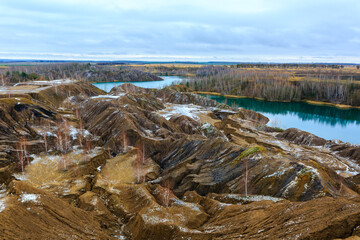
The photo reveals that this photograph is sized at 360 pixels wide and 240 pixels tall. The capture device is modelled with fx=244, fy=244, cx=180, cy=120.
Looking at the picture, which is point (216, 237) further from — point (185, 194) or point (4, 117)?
point (4, 117)

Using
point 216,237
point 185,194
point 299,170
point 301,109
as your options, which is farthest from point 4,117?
point 301,109

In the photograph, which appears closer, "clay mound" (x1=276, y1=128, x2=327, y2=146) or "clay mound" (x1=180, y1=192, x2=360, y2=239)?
"clay mound" (x1=180, y1=192, x2=360, y2=239)

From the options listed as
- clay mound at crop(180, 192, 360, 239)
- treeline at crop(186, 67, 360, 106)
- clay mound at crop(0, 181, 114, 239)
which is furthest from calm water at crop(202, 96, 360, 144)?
clay mound at crop(0, 181, 114, 239)

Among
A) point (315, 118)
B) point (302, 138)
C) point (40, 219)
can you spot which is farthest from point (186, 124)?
point (315, 118)

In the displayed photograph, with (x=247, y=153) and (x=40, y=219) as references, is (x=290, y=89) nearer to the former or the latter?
(x=247, y=153)

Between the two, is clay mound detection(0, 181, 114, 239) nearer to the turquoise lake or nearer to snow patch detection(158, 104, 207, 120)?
snow patch detection(158, 104, 207, 120)

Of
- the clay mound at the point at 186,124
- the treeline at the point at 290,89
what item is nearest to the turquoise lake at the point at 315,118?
the treeline at the point at 290,89
